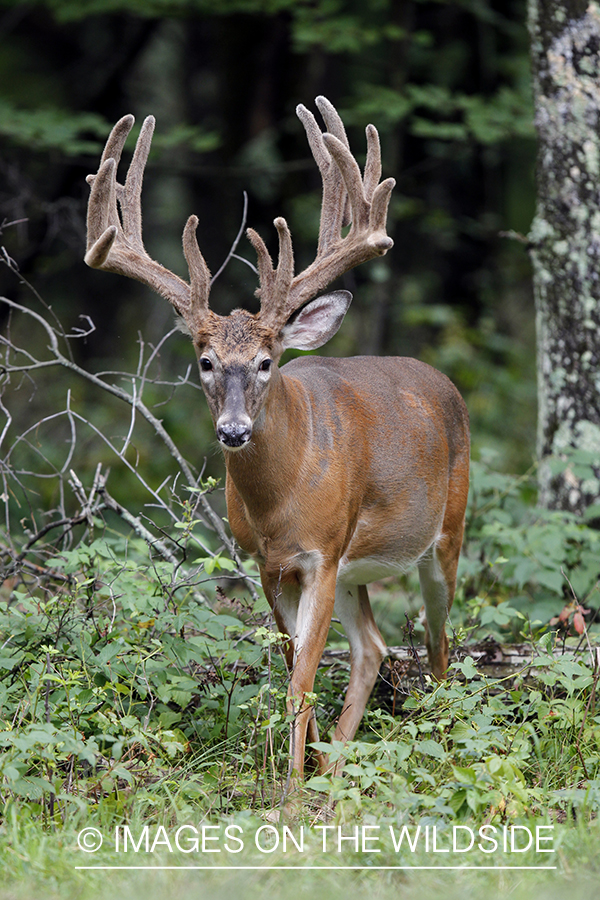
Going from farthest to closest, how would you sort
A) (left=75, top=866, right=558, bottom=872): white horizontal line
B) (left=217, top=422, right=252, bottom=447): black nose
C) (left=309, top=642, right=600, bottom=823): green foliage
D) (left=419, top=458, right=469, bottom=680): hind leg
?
1. (left=419, top=458, right=469, bottom=680): hind leg
2. (left=217, top=422, right=252, bottom=447): black nose
3. (left=309, top=642, right=600, bottom=823): green foliage
4. (left=75, top=866, right=558, bottom=872): white horizontal line

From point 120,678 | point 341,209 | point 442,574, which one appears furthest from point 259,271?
point 442,574

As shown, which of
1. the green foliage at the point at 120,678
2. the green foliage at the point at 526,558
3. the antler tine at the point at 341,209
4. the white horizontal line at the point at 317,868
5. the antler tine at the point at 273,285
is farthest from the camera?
the green foliage at the point at 526,558

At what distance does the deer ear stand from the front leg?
101 cm

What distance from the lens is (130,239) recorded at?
484 cm

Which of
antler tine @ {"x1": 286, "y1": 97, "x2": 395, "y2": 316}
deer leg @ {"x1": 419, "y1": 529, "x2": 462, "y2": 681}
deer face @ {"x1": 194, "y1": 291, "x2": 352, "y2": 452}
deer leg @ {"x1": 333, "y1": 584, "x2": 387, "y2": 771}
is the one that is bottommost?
deer leg @ {"x1": 333, "y1": 584, "x2": 387, "y2": 771}

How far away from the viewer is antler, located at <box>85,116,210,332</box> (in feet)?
14.6

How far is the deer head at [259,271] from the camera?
170 inches

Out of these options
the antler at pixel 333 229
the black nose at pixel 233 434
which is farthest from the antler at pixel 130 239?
the black nose at pixel 233 434

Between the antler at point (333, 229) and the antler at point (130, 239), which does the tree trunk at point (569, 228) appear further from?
the antler at point (130, 239)

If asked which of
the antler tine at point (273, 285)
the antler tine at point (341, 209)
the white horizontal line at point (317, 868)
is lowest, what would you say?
the white horizontal line at point (317, 868)

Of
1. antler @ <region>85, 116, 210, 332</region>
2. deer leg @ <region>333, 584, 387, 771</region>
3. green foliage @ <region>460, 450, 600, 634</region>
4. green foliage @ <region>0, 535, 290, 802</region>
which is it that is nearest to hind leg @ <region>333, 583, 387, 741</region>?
deer leg @ <region>333, 584, 387, 771</region>

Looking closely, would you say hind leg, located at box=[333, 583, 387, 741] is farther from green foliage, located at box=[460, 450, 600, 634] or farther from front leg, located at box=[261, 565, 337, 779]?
green foliage, located at box=[460, 450, 600, 634]

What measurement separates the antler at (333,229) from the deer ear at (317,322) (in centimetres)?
6

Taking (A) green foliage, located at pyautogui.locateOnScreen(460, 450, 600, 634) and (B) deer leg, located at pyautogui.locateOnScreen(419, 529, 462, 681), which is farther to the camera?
(A) green foliage, located at pyautogui.locateOnScreen(460, 450, 600, 634)
